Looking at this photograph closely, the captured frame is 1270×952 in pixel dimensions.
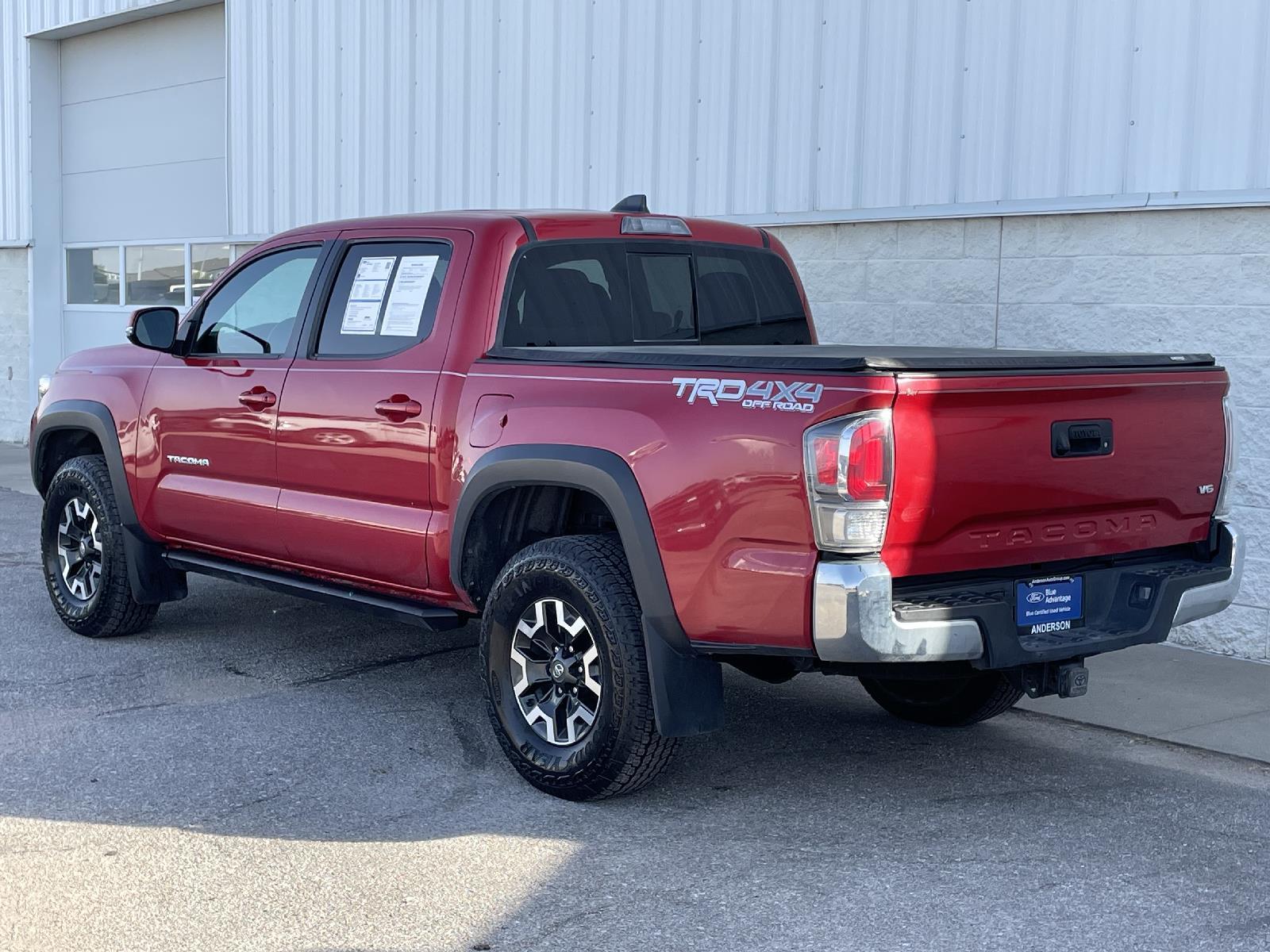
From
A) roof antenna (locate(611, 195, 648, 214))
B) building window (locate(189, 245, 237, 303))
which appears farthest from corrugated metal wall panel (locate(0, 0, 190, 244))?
roof antenna (locate(611, 195, 648, 214))

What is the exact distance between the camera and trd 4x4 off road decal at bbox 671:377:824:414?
165 inches

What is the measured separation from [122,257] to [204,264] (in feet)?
5.37

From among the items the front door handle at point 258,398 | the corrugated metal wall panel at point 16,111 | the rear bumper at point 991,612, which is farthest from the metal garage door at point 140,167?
the rear bumper at point 991,612

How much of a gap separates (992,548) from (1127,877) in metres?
0.99

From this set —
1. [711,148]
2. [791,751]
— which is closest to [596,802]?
[791,751]

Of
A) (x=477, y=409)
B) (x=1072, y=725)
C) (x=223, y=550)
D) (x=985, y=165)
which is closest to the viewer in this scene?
(x=477, y=409)

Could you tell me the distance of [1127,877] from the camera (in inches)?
171

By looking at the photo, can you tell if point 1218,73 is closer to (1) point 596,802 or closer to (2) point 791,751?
(2) point 791,751

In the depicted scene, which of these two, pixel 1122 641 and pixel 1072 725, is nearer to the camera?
→ pixel 1122 641

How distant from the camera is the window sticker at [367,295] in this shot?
5.82 metres

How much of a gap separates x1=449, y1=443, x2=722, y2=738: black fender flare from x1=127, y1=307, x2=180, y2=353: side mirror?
8.25 feet

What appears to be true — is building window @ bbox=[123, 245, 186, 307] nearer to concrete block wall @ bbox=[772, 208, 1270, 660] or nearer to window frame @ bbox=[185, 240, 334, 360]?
concrete block wall @ bbox=[772, 208, 1270, 660]

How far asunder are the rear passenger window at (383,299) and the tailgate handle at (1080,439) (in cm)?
224

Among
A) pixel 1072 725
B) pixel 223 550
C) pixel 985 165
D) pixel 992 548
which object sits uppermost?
pixel 985 165
